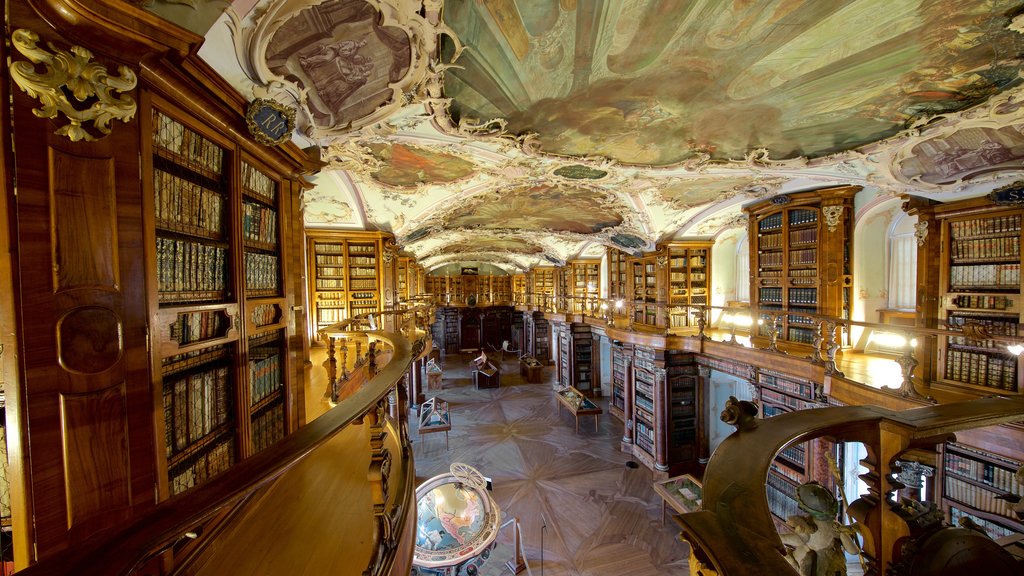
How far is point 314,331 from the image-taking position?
23.9 ft

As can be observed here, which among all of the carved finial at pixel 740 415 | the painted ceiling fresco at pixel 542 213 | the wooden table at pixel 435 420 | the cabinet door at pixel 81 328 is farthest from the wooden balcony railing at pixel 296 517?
the wooden table at pixel 435 420

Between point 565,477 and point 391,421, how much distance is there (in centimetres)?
554

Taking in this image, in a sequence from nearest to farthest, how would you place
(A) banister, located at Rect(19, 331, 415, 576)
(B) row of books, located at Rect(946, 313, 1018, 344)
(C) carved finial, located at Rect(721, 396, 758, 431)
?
(A) banister, located at Rect(19, 331, 415, 576) → (C) carved finial, located at Rect(721, 396, 758, 431) → (B) row of books, located at Rect(946, 313, 1018, 344)

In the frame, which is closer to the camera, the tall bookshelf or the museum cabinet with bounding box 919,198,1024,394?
the tall bookshelf

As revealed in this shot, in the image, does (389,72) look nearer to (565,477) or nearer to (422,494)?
(422,494)

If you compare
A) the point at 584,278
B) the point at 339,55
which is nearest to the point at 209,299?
the point at 339,55

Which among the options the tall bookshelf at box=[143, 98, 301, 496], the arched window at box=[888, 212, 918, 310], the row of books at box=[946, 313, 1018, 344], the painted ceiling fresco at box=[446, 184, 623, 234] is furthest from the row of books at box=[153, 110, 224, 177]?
the arched window at box=[888, 212, 918, 310]

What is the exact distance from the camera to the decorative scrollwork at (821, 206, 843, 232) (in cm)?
541

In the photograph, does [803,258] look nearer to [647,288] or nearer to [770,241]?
[770,241]

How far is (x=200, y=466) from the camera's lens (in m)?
2.07

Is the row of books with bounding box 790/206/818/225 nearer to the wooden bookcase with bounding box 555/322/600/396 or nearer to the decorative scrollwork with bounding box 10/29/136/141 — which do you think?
the wooden bookcase with bounding box 555/322/600/396

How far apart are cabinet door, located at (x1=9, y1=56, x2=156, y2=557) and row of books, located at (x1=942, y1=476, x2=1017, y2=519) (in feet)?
23.1

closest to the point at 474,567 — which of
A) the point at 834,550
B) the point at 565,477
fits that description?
the point at 565,477

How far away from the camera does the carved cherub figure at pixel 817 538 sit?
974 millimetres
